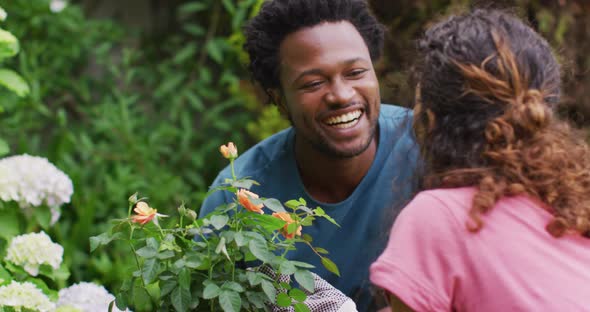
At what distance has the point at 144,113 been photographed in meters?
4.23

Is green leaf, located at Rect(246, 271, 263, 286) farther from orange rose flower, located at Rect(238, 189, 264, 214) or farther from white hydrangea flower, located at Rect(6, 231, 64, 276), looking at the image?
white hydrangea flower, located at Rect(6, 231, 64, 276)

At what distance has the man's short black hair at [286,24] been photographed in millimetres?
2520

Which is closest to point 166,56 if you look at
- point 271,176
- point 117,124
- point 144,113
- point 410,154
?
point 144,113

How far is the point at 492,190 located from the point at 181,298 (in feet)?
2.27

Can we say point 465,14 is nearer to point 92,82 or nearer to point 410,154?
point 410,154

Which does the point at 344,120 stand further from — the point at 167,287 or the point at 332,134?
the point at 167,287

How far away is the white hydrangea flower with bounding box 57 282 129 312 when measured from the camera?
246 centimetres

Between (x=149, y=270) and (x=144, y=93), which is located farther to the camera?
(x=144, y=93)

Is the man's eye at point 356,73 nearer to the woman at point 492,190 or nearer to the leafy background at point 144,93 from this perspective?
the woman at point 492,190

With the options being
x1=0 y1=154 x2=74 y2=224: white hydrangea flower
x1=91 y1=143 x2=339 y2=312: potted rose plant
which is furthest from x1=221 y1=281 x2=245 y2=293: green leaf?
x1=0 y1=154 x2=74 y2=224: white hydrangea flower

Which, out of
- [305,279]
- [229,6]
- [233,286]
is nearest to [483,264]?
[305,279]

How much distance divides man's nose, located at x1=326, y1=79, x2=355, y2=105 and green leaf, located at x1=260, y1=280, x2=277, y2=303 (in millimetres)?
751

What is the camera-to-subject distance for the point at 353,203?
8.45ft

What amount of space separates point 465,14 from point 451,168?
375 mm
